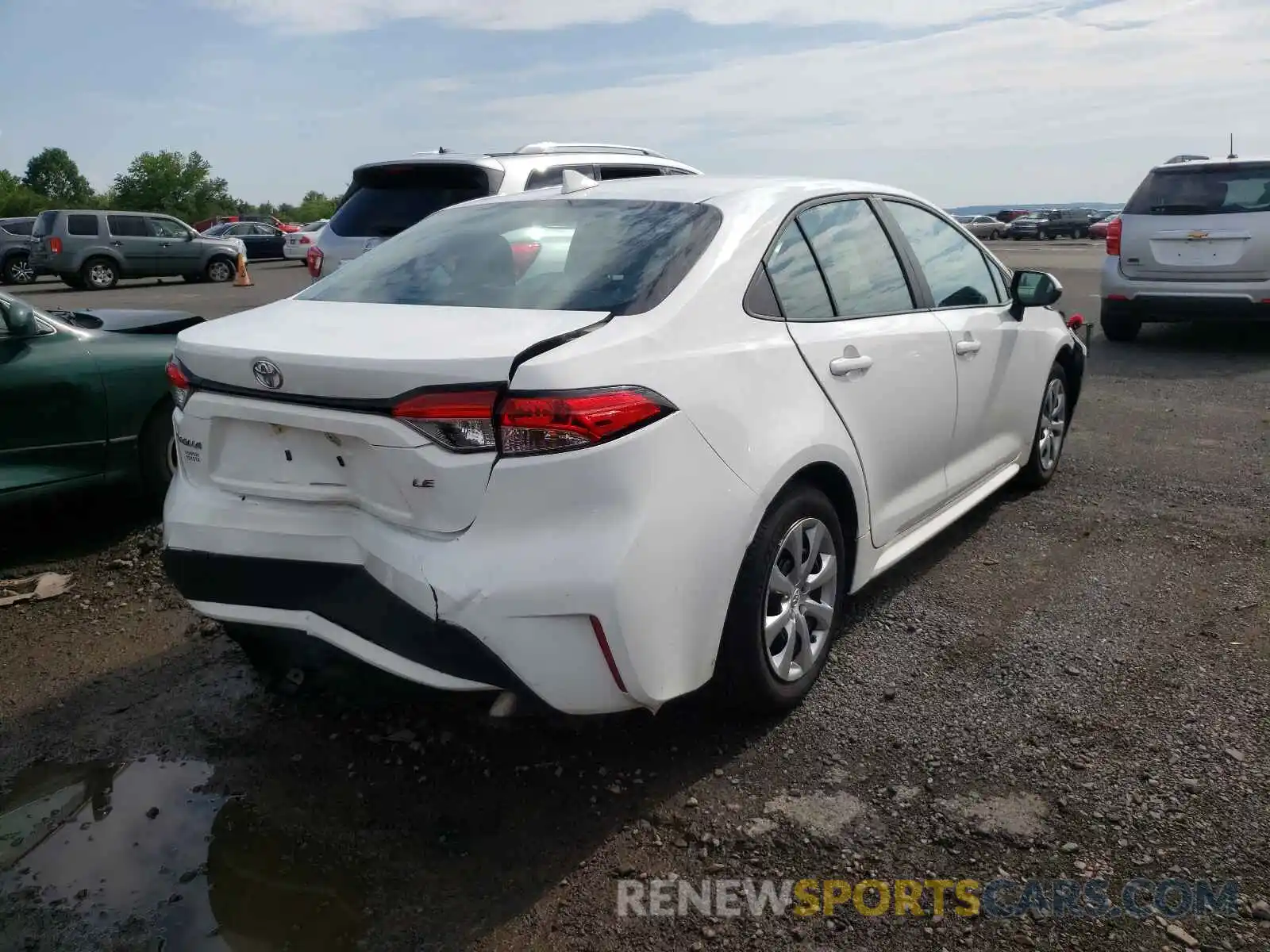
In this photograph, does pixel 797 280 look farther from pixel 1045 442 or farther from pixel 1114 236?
pixel 1114 236

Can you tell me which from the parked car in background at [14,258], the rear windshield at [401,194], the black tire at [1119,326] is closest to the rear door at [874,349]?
the rear windshield at [401,194]

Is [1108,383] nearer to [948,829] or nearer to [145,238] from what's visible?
[948,829]

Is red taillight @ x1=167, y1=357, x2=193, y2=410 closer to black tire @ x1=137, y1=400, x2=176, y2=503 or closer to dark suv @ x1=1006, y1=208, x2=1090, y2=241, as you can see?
black tire @ x1=137, y1=400, x2=176, y2=503

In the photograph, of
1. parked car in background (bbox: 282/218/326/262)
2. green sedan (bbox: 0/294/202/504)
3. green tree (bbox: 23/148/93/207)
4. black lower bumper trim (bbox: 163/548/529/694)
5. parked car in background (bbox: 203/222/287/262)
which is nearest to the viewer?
black lower bumper trim (bbox: 163/548/529/694)

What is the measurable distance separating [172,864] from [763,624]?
5.39 feet

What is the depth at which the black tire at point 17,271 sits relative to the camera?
81.1 feet

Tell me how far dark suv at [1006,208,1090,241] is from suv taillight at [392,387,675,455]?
174 feet

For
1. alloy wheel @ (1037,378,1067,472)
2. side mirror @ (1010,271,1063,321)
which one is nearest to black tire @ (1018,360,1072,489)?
alloy wheel @ (1037,378,1067,472)

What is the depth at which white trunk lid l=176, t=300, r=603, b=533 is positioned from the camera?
101 inches

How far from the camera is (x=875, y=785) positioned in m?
2.97

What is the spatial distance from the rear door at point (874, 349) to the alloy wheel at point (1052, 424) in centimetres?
146

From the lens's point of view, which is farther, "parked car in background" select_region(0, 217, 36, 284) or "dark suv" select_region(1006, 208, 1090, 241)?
"dark suv" select_region(1006, 208, 1090, 241)

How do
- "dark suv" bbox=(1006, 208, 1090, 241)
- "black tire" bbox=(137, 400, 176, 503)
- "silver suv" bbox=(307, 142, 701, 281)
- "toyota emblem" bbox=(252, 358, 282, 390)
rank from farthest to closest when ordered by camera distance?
1. "dark suv" bbox=(1006, 208, 1090, 241)
2. "silver suv" bbox=(307, 142, 701, 281)
3. "black tire" bbox=(137, 400, 176, 503)
4. "toyota emblem" bbox=(252, 358, 282, 390)

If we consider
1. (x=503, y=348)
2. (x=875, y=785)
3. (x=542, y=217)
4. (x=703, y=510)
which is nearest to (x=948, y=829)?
(x=875, y=785)
